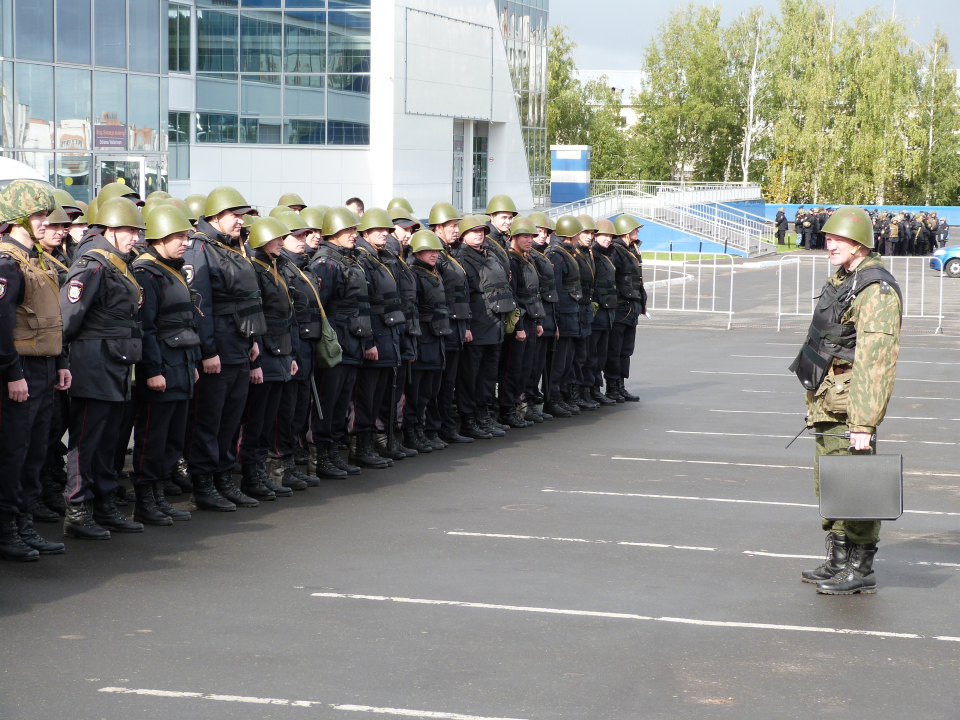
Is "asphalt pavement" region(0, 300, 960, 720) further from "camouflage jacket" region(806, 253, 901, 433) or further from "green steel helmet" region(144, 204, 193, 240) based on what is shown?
"green steel helmet" region(144, 204, 193, 240)

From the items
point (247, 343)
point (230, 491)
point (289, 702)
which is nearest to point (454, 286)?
point (247, 343)

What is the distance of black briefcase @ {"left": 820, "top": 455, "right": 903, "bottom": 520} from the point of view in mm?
6637

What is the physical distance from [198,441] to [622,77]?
10342cm

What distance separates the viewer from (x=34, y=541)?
755 centimetres

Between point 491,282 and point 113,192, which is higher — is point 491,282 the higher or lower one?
the lower one

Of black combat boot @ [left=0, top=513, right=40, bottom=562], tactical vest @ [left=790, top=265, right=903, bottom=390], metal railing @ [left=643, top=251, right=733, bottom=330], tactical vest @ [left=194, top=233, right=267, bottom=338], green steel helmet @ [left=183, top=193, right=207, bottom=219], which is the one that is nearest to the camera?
tactical vest @ [left=790, top=265, right=903, bottom=390]

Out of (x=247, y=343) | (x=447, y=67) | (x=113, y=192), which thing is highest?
(x=447, y=67)

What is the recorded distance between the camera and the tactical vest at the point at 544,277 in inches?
519

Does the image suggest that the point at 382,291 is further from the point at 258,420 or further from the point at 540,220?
the point at 540,220

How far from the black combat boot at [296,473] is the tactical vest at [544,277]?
4.11 m

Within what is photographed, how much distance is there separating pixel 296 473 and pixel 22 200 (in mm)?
3435

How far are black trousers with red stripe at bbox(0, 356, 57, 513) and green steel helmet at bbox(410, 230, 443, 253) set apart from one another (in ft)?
14.6

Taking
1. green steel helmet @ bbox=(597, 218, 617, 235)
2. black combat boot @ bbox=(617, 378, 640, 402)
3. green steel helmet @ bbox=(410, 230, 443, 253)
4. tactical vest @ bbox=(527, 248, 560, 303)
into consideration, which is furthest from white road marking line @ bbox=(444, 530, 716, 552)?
black combat boot @ bbox=(617, 378, 640, 402)

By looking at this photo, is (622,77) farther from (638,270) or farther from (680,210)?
(638,270)
